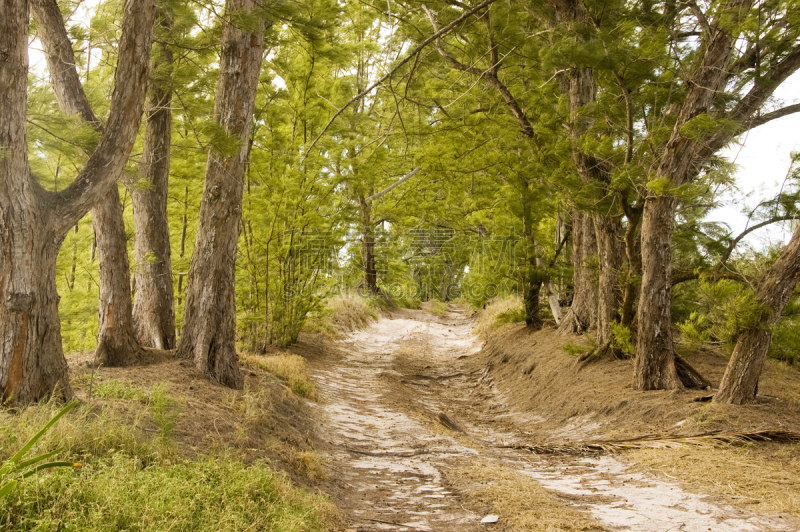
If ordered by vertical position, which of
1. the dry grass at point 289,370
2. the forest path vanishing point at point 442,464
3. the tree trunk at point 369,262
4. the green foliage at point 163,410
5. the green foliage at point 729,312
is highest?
the tree trunk at point 369,262

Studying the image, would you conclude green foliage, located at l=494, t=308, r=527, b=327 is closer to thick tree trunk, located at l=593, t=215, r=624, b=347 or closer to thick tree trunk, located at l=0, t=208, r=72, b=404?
thick tree trunk, located at l=593, t=215, r=624, b=347

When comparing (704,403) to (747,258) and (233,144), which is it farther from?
(233,144)

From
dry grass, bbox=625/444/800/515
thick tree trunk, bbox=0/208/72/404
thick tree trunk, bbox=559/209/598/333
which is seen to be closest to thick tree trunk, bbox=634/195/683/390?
dry grass, bbox=625/444/800/515

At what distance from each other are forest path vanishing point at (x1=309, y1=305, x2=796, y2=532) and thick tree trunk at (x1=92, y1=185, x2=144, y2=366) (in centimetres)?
263

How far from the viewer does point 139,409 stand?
455 centimetres

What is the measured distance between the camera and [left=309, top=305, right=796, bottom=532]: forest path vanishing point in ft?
12.7

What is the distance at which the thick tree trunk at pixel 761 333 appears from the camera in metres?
5.65

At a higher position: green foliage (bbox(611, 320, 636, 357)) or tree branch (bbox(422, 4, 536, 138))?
tree branch (bbox(422, 4, 536, 138))

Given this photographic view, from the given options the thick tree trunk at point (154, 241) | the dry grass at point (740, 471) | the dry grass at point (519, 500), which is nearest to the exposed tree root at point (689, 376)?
the dry grass at point (740, 471)

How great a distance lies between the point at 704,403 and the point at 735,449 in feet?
3.53

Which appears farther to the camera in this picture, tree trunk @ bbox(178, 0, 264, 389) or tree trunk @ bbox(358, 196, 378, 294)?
tree trunk @ bbox(358, 196, 378, 294)

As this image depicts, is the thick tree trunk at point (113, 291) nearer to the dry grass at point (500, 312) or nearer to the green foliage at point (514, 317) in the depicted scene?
the green foliage at point (514, 317)

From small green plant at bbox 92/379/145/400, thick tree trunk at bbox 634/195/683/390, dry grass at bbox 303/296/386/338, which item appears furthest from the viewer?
dry grass at bbox 303/296/386/338

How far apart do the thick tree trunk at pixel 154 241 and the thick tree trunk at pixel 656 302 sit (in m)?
6.41
